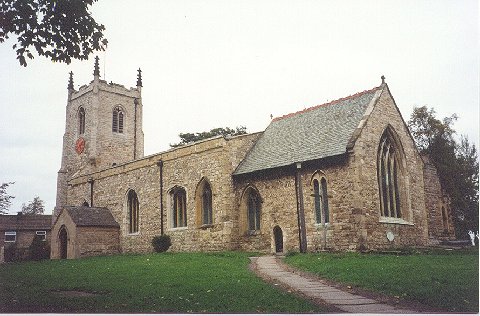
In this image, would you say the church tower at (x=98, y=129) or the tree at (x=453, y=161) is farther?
the church tower at (x=98, y=129)

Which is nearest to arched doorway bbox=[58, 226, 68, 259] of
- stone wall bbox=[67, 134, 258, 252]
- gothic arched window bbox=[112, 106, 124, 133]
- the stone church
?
the stone church

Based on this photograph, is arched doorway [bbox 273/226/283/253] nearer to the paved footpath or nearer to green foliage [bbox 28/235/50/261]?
the paved footpath

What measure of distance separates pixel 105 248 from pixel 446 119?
26.2m

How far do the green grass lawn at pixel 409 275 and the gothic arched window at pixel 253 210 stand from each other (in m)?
6.15

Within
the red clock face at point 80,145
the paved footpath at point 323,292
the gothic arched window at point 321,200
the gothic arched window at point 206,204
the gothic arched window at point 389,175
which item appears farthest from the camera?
the red clock face at point 80,145

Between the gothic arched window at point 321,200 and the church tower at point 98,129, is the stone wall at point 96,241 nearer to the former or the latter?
the church tower at point 98,129

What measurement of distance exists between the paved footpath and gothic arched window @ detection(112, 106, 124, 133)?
31231mm

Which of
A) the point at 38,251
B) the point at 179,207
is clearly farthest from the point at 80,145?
the point at 179,207

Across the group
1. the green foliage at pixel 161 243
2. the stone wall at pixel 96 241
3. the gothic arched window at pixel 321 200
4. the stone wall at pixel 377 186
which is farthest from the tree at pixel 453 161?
the stone wall at pixel 96 241

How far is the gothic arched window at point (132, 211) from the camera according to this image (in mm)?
30672

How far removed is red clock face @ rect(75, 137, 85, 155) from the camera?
42406 millimetres

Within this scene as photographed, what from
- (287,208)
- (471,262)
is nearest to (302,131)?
(287,208)

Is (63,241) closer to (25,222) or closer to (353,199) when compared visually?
(353,199)

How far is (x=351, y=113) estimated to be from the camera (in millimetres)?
22531
